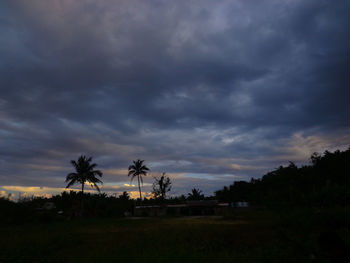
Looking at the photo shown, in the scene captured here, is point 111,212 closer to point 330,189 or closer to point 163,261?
point 330,189

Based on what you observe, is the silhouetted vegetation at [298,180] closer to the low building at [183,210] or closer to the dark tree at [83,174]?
the low building at [183,210]

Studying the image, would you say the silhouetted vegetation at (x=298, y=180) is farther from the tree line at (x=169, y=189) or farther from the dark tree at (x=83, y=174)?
the dark tree at (x=83, y=174)

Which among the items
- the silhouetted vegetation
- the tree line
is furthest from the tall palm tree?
the silhouetted vegetation

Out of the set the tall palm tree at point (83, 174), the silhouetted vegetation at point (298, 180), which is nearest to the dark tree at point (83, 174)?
the tall palm tree at point (83, 174)

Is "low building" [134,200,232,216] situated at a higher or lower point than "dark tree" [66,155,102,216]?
lower

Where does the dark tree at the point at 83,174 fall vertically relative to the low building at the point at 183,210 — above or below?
above

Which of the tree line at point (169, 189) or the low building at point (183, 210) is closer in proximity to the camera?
the tree line at point (169, 189)

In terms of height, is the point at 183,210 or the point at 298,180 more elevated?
the point at 298,180

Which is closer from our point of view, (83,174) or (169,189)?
(83,174)

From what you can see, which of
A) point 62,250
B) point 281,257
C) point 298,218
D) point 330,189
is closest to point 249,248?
point 298,218

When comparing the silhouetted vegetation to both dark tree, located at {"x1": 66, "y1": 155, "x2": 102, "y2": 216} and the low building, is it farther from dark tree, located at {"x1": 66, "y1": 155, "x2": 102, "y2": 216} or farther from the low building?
dark tree, located at {"x1": 66, "y1": 155, "x2": 102, "y2": 216}

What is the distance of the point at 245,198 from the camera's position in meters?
72.5

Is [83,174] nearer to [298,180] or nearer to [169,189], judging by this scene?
[169,189]

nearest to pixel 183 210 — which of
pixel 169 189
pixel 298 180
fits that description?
pixel 169 189
